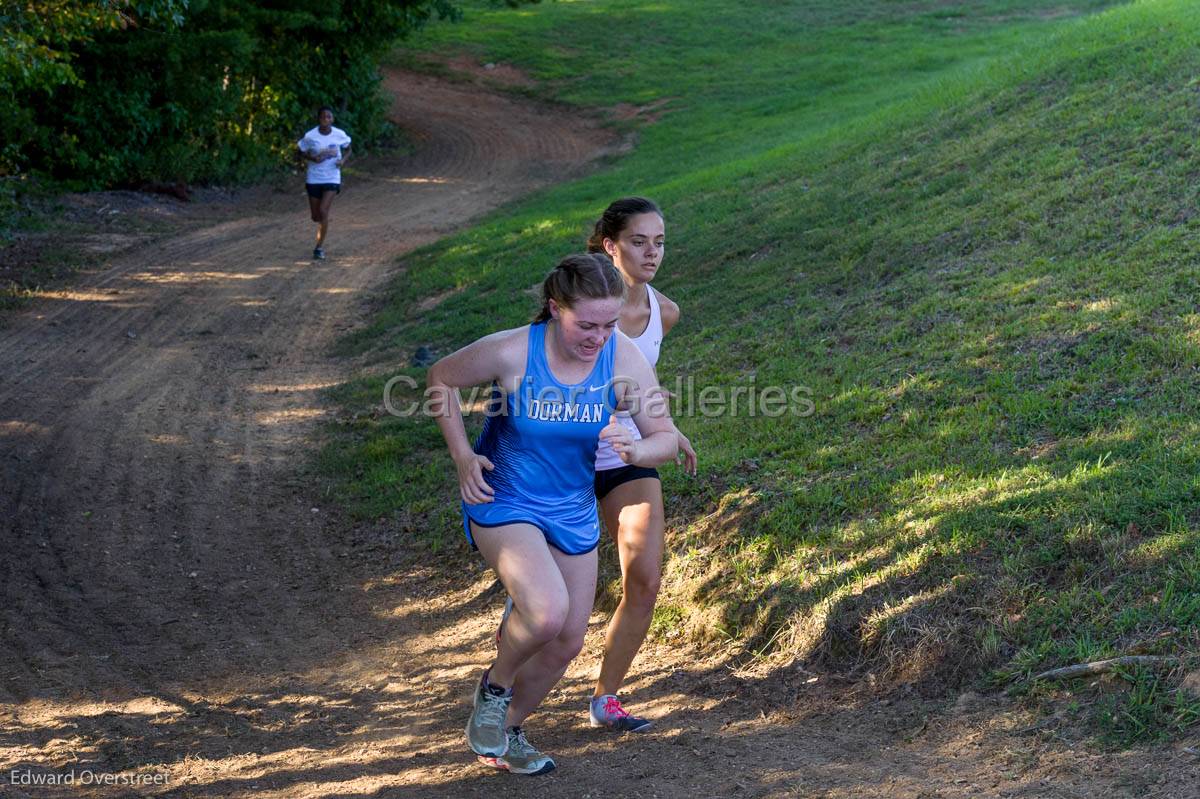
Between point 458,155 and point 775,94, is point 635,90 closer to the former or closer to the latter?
point 775,94

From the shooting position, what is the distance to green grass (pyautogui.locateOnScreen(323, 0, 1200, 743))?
503 centimetres

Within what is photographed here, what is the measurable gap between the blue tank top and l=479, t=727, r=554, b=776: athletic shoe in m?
0.83

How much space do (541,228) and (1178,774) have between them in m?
12.5

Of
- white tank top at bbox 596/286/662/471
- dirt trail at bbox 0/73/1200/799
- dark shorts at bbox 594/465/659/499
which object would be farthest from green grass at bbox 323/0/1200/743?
white tank top at bbox 596/286/662/471

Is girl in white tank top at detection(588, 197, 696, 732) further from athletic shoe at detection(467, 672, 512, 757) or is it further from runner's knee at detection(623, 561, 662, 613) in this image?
athletic shoe at detection(467, 672, 512, 757)

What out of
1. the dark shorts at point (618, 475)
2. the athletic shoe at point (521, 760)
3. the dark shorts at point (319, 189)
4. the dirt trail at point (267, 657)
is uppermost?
the dark shorts at point (618, 475)

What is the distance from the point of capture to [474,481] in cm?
420

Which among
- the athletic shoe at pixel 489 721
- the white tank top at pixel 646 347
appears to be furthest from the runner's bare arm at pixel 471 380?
the athletic shoe at pixel 489 721

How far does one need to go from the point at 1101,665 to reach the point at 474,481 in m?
2.41

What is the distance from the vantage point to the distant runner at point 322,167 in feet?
52.6

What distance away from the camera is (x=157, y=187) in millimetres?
20234

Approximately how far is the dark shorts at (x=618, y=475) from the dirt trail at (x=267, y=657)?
105 centimetres

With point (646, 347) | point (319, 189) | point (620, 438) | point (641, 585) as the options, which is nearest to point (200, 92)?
point (319, 189)

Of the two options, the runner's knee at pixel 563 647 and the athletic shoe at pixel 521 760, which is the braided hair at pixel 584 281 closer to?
the runner's knee at pixel 563 647
